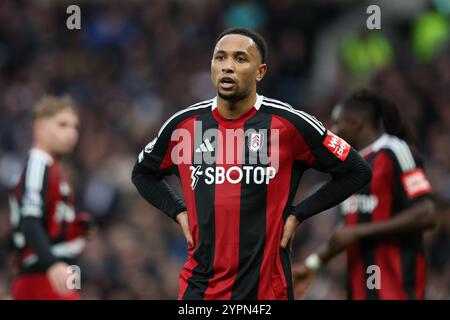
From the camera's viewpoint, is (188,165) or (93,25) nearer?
(188,165)

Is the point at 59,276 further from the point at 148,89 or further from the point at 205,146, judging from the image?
the point at 148,89

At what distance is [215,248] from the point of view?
17.9 feet

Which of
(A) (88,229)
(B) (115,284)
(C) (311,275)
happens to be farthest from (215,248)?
(B) (115,284)

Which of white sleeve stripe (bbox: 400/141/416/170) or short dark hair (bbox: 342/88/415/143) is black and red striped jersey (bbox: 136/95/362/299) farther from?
short dark hair (bbox: 342/88/415/143)

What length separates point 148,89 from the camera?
1462 centimetres

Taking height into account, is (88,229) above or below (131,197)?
below

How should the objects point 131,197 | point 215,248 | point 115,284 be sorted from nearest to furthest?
point 215,248, point 115,284, point 131,197

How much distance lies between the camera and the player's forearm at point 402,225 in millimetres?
7074

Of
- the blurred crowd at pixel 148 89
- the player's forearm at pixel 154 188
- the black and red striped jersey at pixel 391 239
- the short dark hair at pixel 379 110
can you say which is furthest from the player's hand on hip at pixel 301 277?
the blurred crowd at pixel 148 89

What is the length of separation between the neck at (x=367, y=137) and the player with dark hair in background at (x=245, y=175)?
6.07 ft

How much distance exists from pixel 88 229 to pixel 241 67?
271 cm

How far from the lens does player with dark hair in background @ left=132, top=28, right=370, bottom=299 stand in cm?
542
